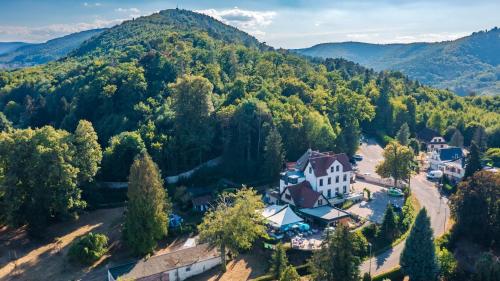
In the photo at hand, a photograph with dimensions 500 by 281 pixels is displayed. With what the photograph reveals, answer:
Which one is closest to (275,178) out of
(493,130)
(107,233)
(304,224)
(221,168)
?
(221,168)

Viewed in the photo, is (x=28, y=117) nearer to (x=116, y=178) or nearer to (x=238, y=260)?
(x=116, y=178)

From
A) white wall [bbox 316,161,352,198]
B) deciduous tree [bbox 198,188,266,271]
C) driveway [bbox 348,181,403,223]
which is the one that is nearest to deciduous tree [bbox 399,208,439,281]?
driveway [bbox 348,181,403,223]

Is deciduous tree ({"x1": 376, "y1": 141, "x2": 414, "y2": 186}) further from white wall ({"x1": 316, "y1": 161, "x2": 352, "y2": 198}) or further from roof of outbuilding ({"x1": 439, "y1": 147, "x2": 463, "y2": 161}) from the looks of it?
roof of outbuilding ({"x1": 439, "y1": 147, "x2": 463, "y2": 161})

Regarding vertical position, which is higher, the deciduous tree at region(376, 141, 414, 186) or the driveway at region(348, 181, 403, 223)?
the deciduous tree at region(376, 141, 414, 186)

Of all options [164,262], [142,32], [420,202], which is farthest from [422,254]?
[142,32]

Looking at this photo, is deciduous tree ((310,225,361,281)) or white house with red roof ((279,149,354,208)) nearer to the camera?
deciduous tree ((310,225,361,281))
